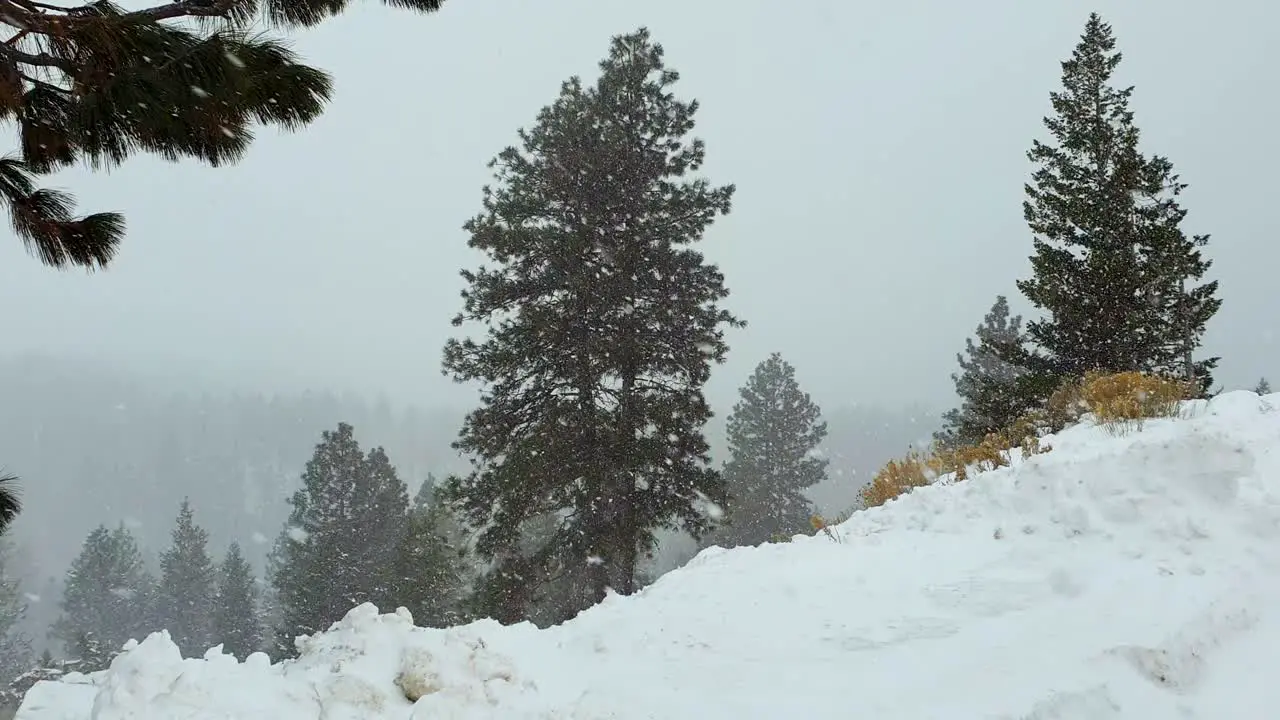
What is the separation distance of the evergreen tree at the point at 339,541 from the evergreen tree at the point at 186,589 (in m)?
23.9

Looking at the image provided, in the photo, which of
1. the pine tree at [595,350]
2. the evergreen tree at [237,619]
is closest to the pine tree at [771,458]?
the pine tree at [595,350]

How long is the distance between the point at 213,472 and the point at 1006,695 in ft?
492

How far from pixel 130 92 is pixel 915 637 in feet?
17.9

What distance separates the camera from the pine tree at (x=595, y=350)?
1143 centimetres

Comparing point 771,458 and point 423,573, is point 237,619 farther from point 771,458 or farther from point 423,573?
point 771,458

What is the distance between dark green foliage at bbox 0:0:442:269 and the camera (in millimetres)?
3291

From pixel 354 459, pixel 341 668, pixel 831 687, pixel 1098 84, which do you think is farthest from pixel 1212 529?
pixel 354 459

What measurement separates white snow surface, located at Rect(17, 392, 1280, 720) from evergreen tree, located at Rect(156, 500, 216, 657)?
45914 mm

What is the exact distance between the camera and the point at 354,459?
22812mm

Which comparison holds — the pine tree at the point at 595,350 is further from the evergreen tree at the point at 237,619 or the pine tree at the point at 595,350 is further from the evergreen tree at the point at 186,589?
the evergreen tree at the point at 186,589

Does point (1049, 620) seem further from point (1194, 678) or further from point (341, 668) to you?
point (341, 668)

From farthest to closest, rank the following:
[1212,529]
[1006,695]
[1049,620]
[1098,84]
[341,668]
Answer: [1098,84], [1212,529], [1049,620], [341,668], [1006,695]

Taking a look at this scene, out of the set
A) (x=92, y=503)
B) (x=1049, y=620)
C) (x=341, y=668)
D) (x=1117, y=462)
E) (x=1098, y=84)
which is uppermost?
(x=92, y=503)

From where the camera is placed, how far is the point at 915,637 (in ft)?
14.0
